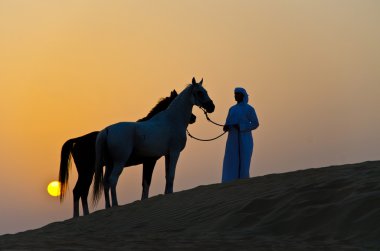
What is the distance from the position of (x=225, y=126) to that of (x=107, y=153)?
282 centimetres

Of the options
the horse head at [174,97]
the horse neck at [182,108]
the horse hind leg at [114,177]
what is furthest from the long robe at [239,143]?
the horse hind leg at [114,177]

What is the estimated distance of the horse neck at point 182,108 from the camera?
53.9ft

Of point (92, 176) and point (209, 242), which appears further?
point (92, 176)

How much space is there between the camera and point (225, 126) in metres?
17.4

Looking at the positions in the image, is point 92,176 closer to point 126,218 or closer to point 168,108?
point 168,108

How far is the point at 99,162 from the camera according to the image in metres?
15.6

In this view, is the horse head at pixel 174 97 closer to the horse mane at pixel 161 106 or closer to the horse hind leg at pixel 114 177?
the horse mane at pixel 161 106

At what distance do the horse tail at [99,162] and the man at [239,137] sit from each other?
289 centimetres

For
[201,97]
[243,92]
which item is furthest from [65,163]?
[243,92]

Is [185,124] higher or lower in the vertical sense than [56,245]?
higher

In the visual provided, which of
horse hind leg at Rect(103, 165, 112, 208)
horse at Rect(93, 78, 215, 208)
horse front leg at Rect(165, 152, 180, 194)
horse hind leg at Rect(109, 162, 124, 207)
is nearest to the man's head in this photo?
horse at Rect(93, 78, 215, 208)

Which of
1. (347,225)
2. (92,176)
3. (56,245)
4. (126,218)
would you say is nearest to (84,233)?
(126,218)

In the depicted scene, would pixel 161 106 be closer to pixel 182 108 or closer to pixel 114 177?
pixel 182 108

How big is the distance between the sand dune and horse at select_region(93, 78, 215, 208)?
5.81ft
